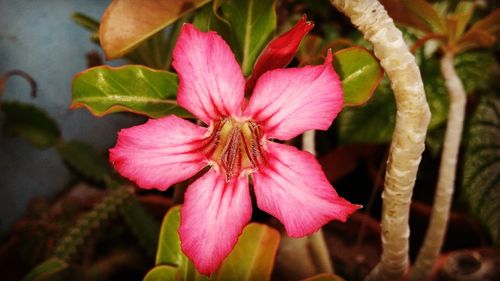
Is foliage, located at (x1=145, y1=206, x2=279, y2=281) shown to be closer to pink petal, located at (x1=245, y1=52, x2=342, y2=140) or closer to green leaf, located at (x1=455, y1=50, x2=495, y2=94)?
pink petal, located at (x1=245, y1=52, x2=342, y2=140)

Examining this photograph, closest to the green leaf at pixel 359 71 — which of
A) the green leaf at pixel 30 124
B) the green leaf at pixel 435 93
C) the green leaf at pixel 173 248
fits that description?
the green leaf at pixel 173 248

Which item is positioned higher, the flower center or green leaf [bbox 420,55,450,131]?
green leaf [bbox 420,55,450,131]

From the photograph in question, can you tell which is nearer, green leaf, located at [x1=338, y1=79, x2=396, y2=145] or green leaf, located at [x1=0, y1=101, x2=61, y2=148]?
green leaf, located at [x1=338, y1=79, x2=396, y2=145]

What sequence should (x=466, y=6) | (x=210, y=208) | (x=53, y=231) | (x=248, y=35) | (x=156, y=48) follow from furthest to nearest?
(x=53, y=231)
(x=156, y=48)
(x=466, y=6)
(x=248, y=35)
(x=210, y=208)

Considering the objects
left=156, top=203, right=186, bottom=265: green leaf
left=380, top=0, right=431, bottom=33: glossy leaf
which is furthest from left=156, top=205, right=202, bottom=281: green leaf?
left=380, top=0, right=431, bottom=33: glossy leaf

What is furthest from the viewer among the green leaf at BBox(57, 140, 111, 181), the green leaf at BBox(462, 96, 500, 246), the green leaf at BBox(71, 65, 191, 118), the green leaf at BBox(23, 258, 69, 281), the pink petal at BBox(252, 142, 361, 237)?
the green leaf at BBox(57, 140, 111, 181)

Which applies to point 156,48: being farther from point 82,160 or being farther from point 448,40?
point 448,40

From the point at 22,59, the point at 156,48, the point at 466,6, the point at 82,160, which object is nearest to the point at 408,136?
the point at 466,6
